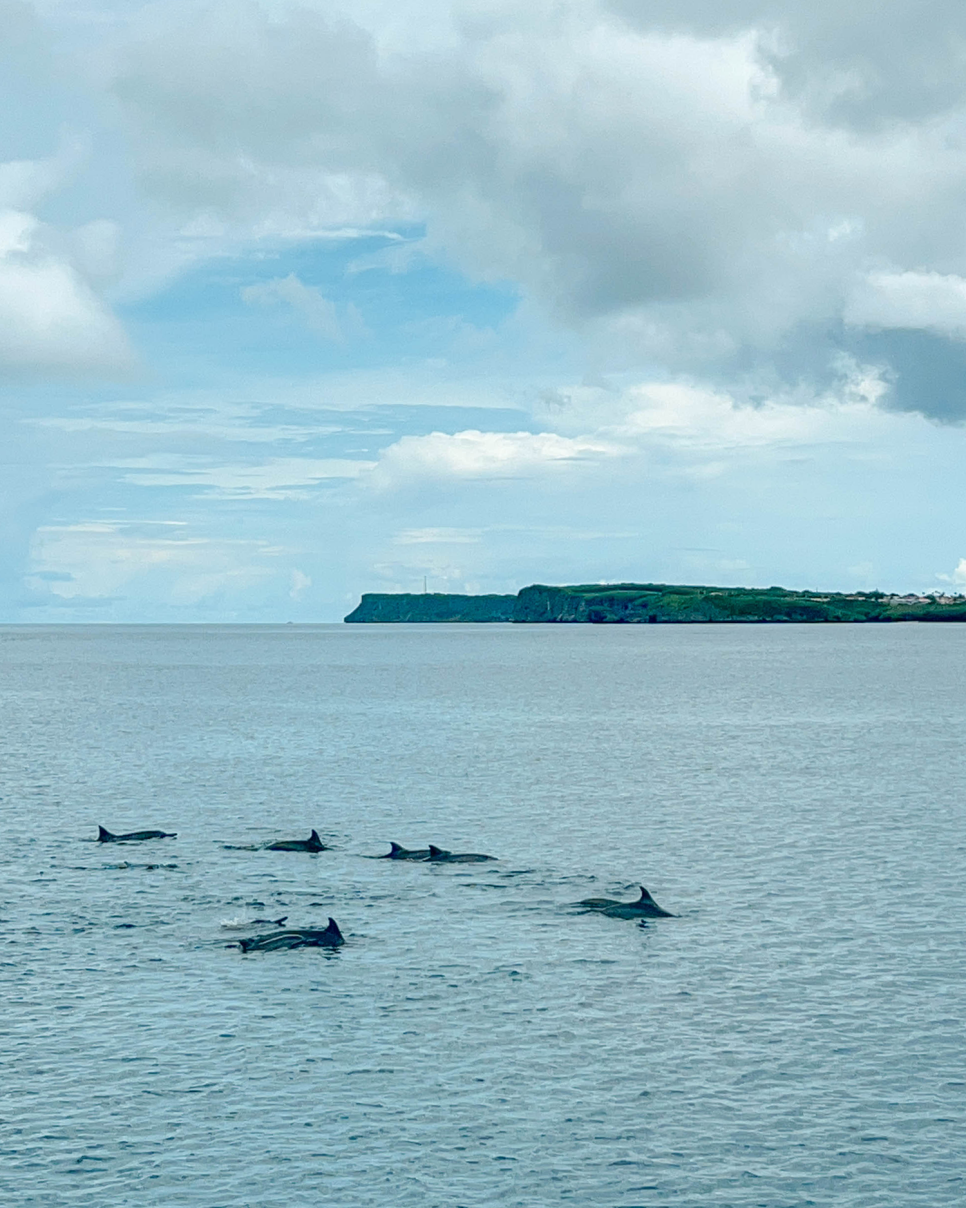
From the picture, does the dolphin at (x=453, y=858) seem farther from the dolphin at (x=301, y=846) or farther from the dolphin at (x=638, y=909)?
the dolphin at (x=638, y=909)

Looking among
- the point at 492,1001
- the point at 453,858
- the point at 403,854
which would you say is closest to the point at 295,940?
the point at 492,1001

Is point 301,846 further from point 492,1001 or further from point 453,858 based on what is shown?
point 492,1001

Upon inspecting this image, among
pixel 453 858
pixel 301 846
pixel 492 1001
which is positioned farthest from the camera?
pixel 301 846

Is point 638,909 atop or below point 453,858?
atop

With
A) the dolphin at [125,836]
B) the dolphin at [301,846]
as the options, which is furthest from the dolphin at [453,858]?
the dolphin at [125,836]

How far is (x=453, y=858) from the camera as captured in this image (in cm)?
5025

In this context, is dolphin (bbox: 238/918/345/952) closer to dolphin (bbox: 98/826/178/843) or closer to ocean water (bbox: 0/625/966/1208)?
ocean water (bbox: 0/625/966/1208)

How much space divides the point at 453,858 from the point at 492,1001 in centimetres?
1852

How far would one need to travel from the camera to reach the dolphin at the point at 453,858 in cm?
4988

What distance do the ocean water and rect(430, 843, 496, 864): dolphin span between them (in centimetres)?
107

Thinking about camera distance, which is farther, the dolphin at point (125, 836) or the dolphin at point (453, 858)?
the dolphin at point (125, 836)

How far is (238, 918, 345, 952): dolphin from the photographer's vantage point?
36562mm

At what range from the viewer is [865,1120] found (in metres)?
24.5

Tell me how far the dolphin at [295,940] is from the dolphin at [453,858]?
12.5m
